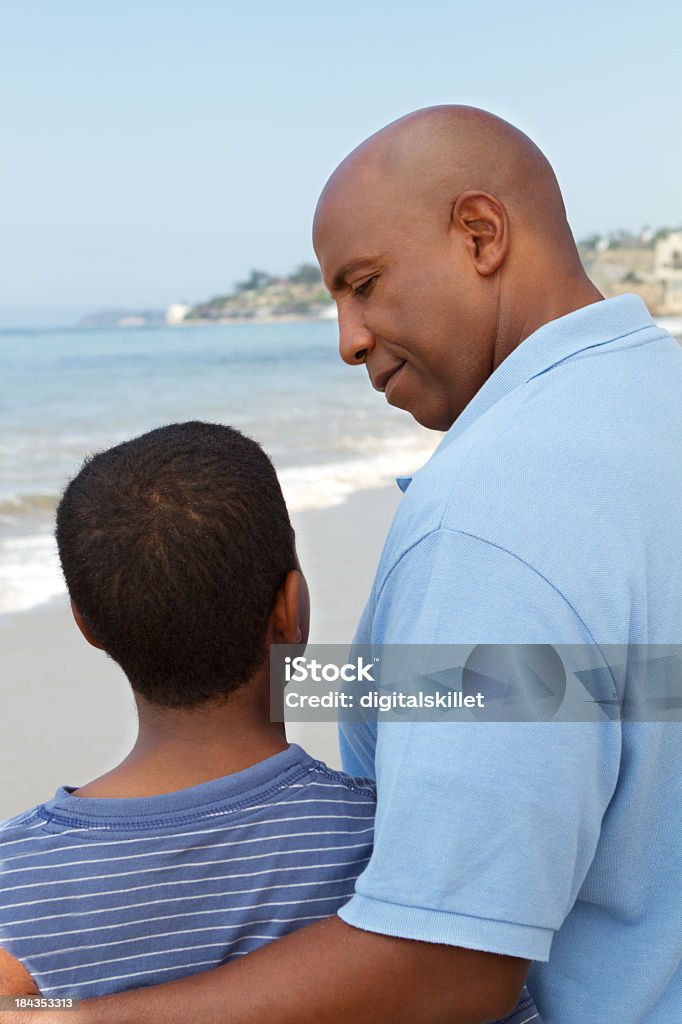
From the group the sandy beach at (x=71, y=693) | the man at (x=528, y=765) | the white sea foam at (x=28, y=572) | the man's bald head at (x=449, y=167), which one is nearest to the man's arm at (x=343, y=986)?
the man at (x=528, y=765)

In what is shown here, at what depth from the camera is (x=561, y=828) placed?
1120mm

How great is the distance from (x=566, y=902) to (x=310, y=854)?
35 centimetres

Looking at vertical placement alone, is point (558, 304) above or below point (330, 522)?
above

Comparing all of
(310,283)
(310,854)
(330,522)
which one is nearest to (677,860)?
(310,854)

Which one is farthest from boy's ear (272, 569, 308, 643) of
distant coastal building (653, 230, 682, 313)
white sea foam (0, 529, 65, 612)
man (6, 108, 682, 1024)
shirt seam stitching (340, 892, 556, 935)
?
distant coastal building (653, 230, 682, 313)

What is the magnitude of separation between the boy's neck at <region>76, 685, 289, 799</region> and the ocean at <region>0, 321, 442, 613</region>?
414cm

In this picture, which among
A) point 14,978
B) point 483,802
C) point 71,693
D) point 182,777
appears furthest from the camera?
point 71,693

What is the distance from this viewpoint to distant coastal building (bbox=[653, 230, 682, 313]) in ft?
170

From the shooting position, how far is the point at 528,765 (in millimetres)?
1104

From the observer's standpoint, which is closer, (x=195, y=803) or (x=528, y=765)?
(x=528, y=765)

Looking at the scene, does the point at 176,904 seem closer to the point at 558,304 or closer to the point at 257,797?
the point at 257,797

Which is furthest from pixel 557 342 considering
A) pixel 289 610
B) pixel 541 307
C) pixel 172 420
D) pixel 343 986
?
pixel 172 420

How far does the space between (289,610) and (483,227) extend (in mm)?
544

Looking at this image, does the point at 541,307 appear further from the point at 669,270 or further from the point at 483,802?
the point at 669,270
